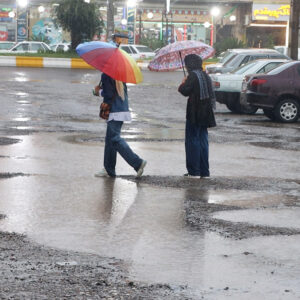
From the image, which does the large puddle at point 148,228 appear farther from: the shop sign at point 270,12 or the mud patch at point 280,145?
the shop sign at point 270,12

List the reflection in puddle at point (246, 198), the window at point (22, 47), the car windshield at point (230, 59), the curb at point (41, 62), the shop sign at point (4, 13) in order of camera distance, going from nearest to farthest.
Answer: the reflection in puddle at point (246, 198), the car windshield at point (230, 59), the curb at point (41, 62), the window at point (22, 47), the shop sign at point (4, 13)

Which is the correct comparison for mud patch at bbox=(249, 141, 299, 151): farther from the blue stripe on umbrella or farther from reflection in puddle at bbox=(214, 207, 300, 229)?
reflection in puddle at bbox=(214, 207, 300, 229)

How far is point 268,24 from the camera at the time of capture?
70.3m

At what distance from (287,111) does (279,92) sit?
0.44m

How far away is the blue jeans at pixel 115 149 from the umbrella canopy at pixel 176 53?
164cm

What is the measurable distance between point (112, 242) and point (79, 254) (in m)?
0.54

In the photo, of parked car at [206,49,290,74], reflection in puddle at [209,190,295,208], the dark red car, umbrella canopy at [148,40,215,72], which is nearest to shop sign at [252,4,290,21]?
parked car at [206,49,290,74]

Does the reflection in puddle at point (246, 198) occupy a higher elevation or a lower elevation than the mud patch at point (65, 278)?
lower

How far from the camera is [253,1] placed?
69.1 meters

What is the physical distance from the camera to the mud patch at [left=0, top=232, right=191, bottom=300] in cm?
592

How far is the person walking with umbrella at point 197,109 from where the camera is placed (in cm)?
1138

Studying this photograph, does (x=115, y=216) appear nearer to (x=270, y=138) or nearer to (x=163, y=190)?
(x=163, y=190)

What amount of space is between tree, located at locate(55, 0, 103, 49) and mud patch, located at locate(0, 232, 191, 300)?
147 ft

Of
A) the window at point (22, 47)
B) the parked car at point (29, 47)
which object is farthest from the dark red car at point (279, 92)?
the window at point (22, 47)
